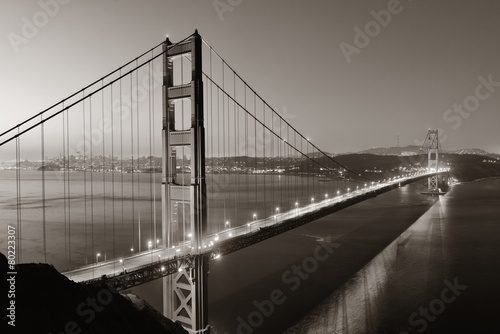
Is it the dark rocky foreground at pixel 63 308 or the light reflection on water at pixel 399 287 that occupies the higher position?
the dark rocky foreground at pixel 63 308

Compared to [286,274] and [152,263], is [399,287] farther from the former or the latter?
[152,263]

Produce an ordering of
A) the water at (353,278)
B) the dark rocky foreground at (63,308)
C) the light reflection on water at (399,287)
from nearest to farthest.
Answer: the dark rocky foreground at (63,308) → the light reflection on water at (399,287) → the water at (353,278)

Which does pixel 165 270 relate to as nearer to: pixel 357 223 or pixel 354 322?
pixel 354 322

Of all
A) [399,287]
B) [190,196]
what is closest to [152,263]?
[190,196]

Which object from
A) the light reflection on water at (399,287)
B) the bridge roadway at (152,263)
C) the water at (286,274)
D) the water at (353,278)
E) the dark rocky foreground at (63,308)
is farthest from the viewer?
the water at (286,274)

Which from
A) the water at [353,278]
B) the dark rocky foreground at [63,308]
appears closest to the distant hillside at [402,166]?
the water at [353,278]

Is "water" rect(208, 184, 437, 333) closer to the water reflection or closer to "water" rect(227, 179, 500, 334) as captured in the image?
"water" rect(227, 179, 500, 334)

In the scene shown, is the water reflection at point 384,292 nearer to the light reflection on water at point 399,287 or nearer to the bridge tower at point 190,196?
the light reflection on water at point 399,287

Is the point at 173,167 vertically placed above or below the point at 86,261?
above

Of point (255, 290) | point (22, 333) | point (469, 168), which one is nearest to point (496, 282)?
point (255, 290)
